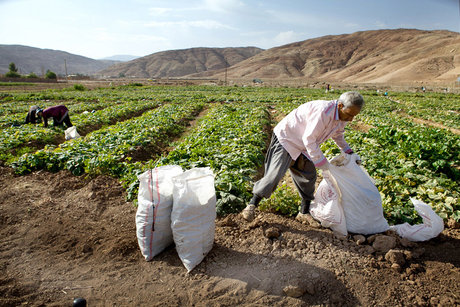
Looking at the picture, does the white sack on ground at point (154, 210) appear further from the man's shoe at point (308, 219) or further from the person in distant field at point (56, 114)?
the person in distant field at point (56, 114)

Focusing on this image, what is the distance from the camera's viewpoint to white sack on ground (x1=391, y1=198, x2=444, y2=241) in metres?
3.14

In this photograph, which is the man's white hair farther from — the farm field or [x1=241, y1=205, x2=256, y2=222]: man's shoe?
[x1=241, y1=205, x2=256, y2=222]: man's shoe

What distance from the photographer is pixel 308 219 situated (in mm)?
3666

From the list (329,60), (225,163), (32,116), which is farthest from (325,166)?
(329,60)

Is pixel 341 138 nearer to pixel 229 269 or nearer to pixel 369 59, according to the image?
pixel 229 269

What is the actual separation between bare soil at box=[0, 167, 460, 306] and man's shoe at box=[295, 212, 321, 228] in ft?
0.27

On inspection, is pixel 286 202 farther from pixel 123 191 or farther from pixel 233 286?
pixel 123 191

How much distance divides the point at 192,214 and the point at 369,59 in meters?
93.6

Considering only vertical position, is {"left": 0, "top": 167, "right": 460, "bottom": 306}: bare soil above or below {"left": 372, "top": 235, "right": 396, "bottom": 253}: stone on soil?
below

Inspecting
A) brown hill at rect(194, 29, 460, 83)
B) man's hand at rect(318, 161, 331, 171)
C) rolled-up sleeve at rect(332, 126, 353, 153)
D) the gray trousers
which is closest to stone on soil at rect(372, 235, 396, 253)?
the gray trousers

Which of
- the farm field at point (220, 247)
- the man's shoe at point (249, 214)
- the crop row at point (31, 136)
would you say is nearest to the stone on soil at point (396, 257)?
the farm field at point (220, 247)

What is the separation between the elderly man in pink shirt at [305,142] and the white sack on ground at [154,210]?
1.13 metres

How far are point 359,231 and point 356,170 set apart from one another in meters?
0.75

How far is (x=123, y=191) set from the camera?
493 cm
